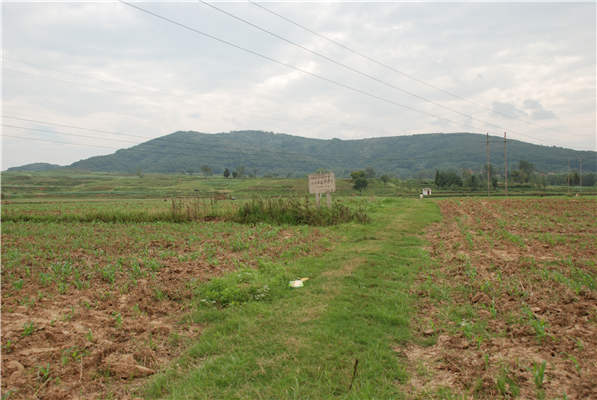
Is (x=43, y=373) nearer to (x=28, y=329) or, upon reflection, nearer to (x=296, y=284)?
(x=28, y=329)

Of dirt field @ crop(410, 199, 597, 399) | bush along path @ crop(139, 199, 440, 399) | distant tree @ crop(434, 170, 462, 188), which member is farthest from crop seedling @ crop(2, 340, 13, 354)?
distant tree @ crop(434, 170, 462, 188)

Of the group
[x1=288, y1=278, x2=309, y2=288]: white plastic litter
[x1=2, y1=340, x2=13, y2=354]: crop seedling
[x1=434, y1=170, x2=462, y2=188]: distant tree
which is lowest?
[x1=288, y1=278, x2=309, y2=288]: white plastic litter

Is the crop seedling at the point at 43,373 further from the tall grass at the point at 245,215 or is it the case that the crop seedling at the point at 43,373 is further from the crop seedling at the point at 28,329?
the tall grass at the point at 245,215

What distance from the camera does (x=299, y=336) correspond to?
4.91 metres

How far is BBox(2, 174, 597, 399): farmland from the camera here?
375 centimetres

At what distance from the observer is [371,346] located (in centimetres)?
457

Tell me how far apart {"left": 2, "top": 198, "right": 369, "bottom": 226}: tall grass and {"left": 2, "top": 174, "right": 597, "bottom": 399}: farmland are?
21.4 ft

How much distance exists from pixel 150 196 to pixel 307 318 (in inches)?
2184

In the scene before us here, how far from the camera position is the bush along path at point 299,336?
375 centimetres

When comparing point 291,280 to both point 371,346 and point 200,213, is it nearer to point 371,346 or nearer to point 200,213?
point 371,346

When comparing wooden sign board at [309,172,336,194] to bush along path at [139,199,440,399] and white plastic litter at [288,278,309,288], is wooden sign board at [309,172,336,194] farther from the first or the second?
white plastic litter at [288,278,309,288]

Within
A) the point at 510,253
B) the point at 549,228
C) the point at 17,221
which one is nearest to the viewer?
the point at 510,253

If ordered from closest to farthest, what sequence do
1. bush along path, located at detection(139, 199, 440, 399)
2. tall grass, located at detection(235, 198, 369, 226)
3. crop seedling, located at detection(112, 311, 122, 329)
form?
1. bush along path, located at detection(139, 199, 440, 399)
2. crop seedling, located at detection(112, 311, 122, 329)
3. tall grass, located at detection(235, 198, 369, 226)

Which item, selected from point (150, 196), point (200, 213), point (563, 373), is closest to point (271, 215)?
point (200, 213)
